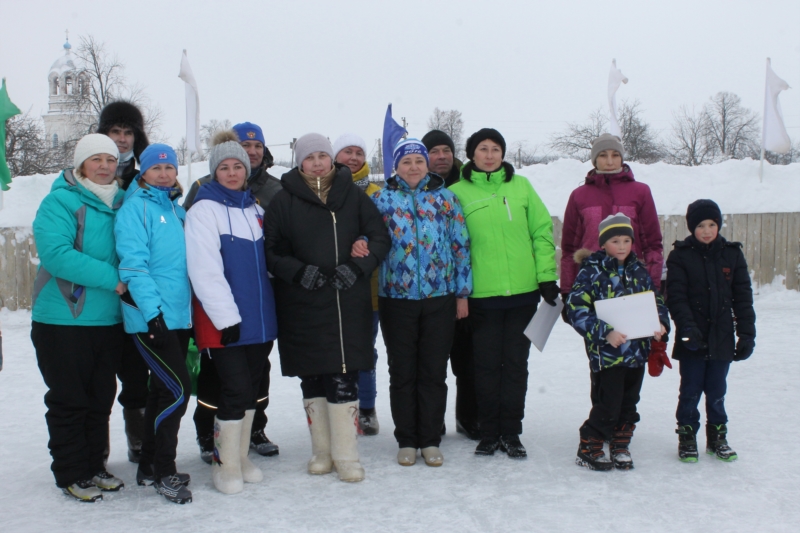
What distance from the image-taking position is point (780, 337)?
7535mm

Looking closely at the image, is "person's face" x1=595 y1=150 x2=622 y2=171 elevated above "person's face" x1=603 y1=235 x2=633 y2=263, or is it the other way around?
"person's face" x1=595 y1=150 x2=622 y2=171

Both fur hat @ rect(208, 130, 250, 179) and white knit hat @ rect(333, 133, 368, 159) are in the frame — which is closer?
fur hat @ rect(208, 130, 250, 179)

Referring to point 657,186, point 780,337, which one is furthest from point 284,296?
point 657,186

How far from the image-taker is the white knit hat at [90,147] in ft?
11.0

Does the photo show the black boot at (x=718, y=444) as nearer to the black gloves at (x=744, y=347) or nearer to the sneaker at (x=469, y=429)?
the black gloves at (x=744, y=347)

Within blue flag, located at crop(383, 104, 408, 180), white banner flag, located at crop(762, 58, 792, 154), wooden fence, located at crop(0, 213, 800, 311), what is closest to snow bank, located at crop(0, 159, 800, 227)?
white banner flag, located at crop(762, 58, 792, 154)

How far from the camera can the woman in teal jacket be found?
10.4 feet

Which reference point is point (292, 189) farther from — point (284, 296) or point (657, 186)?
point (657, 186)

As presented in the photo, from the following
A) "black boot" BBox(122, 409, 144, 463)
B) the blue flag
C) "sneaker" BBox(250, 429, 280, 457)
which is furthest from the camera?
the blue flag

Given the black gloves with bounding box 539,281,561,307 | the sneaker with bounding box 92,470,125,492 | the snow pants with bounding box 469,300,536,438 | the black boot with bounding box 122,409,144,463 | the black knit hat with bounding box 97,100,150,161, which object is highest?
the black knit hat with bounding box 97,100,150,161

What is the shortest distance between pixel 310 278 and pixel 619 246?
5.61ft

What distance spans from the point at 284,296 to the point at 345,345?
440 mm

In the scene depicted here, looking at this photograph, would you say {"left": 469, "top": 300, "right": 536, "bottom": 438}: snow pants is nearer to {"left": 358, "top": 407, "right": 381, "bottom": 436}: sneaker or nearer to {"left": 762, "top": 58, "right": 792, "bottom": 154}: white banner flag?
{"left": 358, "top": 407, "right": 381, "bottom": 436}: sneaker

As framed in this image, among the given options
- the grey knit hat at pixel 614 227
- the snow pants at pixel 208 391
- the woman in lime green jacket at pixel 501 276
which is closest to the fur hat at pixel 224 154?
the snow pants at pixel 208 391
